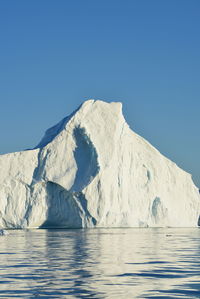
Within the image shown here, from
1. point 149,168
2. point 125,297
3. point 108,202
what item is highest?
point 149,168

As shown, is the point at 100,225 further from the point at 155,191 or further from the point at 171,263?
the point at 171,263

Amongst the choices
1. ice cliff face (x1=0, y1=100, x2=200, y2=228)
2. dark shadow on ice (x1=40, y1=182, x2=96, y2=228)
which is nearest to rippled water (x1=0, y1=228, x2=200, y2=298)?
dark shadow on ice (x1=40, y1=182, x2=96, y2=228)

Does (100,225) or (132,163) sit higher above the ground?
(132,163)

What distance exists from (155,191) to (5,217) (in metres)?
13.7

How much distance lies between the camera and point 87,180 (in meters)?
48.0

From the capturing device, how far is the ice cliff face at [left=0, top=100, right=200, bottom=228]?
48156 mm

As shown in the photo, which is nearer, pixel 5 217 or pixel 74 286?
pixel 74 286

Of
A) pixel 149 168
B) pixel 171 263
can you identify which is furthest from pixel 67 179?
pixel 171 263

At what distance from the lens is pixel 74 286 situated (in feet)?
37.8

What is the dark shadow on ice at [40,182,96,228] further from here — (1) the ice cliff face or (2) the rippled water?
(2) the rippled water

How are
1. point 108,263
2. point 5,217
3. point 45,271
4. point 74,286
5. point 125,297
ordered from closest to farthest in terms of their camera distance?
point 125,297
point 74,286
point 45,271
point 108,263
point 5,217

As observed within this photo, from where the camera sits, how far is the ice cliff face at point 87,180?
1896 inches

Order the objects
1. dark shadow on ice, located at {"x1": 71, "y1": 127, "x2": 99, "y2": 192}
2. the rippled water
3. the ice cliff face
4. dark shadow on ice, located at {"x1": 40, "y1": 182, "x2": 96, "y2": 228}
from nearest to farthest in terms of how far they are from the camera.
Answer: the rippled water → dark shadow on ice, located at {"x1": 40, "y1": 182, "x2": 96, "y2": 228} → dark shadow on ice, located at {"x1": 71, "y1": 127, "x2": 99, "y2": 192} → the ice cliff face

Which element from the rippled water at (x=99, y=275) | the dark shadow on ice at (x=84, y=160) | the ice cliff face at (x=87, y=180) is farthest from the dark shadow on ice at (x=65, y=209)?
the rippled water at (x=99, y=275)
